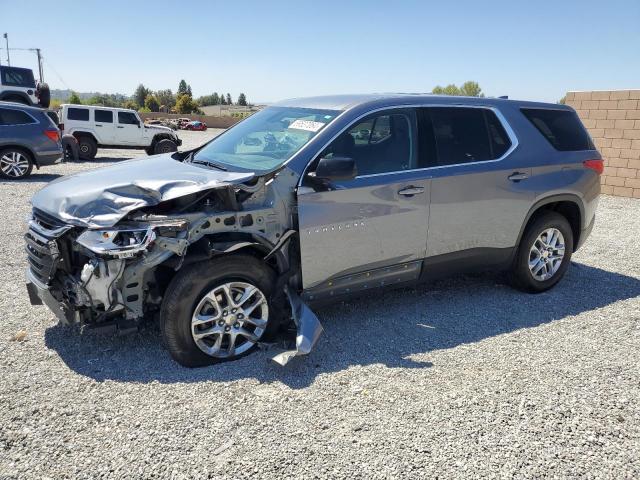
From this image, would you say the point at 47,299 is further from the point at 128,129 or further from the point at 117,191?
the point at 128,129

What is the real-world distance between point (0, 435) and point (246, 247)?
1840 millimetres

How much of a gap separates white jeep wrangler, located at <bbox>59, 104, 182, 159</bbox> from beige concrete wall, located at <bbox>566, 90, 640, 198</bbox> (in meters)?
13.7

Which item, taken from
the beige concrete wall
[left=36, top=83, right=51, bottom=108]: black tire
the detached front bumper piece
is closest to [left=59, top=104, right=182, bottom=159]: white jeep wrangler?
[left=36, top=83, right=51, bottom=108]: black tire

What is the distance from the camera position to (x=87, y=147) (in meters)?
17.9

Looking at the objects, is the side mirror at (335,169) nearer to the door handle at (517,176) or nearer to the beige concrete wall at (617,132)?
the door handle at (517,176)

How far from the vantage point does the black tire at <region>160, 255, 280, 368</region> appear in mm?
3418

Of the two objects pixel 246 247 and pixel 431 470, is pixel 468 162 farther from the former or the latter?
pixel 431 470

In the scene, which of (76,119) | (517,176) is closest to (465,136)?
(517,176)

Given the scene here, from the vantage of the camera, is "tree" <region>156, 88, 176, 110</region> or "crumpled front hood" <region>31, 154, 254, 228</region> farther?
"tree" <region>156, 88, 176, 110</region>

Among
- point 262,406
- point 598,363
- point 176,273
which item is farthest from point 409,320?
point 176,273

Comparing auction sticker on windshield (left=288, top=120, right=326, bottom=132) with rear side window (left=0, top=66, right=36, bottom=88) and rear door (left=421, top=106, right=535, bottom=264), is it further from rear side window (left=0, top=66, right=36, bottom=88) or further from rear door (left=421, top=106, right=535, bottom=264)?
rear side window (left=0, top=66, right=36, bottom=88)

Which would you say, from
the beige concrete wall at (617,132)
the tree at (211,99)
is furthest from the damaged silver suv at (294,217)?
the tree at (211,99)

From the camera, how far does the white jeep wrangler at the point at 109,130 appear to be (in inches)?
694

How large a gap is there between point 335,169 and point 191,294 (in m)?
1.30
